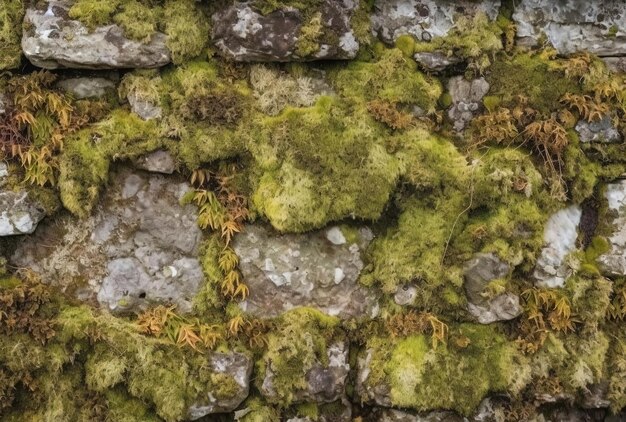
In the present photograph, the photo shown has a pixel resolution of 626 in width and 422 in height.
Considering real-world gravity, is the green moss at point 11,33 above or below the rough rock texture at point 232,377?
above

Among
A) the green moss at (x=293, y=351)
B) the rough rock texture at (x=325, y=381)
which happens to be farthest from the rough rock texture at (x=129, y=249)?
the rough rock texture at (x=325, y=381)

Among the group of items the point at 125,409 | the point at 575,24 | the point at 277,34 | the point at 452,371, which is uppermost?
the point at 575,24

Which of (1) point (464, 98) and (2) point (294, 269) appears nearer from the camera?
(2) point (294, 269)

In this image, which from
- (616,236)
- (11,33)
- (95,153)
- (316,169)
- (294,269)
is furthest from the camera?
(616,236)

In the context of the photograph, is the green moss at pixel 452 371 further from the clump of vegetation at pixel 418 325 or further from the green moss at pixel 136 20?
the green moss at pixel 136 20

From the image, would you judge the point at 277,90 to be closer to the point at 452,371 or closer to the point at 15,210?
the point at 15,210

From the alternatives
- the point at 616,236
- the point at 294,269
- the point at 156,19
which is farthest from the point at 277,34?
the point at 616,236

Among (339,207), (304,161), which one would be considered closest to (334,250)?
(339,207)
